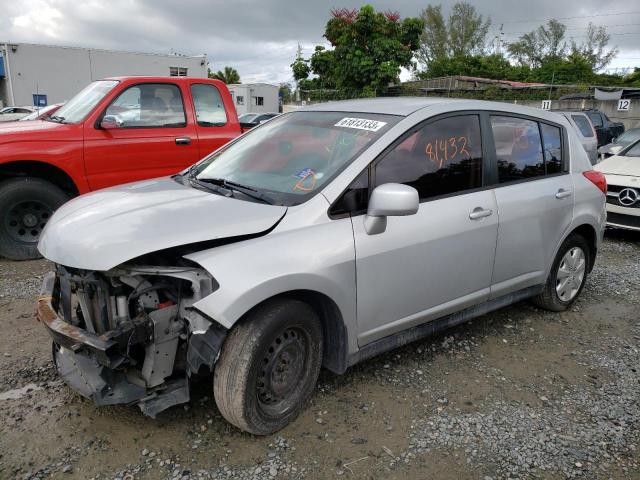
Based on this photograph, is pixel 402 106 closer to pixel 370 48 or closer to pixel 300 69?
pixel 370 48

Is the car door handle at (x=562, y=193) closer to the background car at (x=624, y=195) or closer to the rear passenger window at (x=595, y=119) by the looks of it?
the background car at (x=624, y=195)

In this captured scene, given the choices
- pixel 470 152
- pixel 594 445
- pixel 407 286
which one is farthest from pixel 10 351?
pixel 594 445

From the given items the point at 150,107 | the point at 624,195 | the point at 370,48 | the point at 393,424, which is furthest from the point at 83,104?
the point at 370,48

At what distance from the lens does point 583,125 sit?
1270 centimetres

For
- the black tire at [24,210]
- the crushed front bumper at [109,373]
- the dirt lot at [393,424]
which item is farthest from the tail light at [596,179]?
the black tire at [24,210]

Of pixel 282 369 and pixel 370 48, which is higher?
pixel 370 48

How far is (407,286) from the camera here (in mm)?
3072

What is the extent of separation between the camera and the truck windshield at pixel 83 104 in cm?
577

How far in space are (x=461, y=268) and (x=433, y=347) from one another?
74cm

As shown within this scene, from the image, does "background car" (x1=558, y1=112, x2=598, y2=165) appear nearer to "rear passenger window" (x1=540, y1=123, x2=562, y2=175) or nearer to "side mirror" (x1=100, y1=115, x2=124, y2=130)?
"rear passenger window" (x1=540, y1=123, x2=562, y2=175)

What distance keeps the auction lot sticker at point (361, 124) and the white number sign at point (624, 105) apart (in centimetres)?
2275

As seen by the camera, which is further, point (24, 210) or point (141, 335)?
point (24, 210)

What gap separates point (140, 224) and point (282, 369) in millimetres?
1028

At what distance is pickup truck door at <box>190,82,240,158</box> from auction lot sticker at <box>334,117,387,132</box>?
11.1 feet
